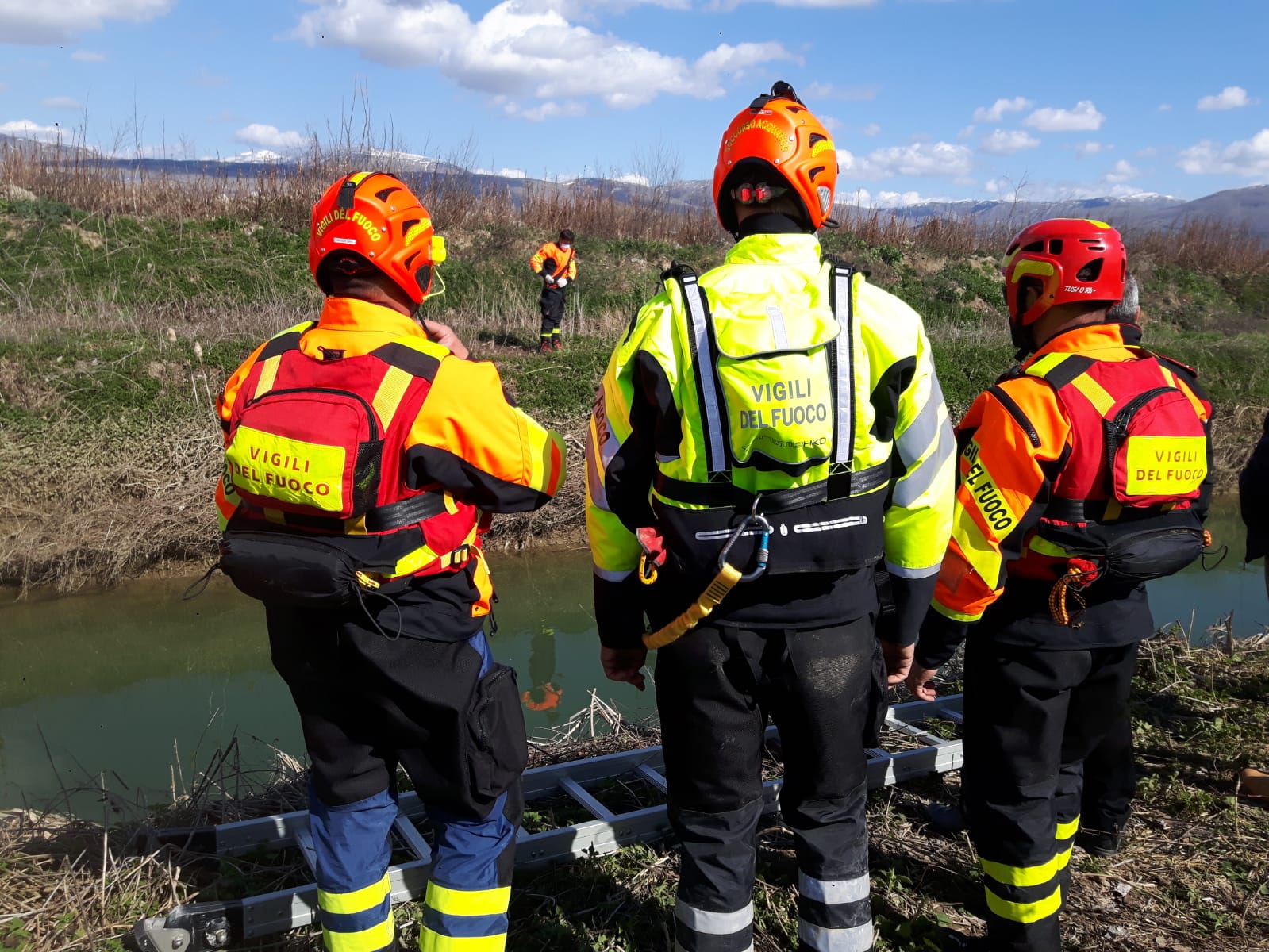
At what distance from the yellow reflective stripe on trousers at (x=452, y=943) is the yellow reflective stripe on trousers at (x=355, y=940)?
0.13 metres

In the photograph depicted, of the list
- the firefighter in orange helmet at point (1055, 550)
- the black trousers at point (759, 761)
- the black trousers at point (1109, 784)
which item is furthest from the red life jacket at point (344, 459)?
the black trousers at point (1109, 784)

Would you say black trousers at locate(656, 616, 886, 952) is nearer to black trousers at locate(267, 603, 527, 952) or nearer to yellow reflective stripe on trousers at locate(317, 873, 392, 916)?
black trousers at locate(267, 603, 527, 952)

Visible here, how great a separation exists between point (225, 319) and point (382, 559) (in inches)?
478

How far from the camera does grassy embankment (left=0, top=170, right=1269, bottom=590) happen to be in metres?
8.63

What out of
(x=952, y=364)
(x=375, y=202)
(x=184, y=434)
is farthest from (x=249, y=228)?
(x=375, y=202)

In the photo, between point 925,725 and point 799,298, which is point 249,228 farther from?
point 799,298

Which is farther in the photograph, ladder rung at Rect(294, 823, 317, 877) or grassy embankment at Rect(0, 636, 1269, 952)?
ladder rung at Rect(294, 823, 317, 877)

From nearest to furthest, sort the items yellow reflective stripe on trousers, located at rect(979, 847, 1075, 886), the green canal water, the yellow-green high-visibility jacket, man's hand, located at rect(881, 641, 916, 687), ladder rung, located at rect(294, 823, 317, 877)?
the yellow-green high-visibility jacket
man's hand, located at rect(881, 641, 916, 687)
yellow reflective stripe on trousers, located at rect(979, 847, 1075, 886)
ladder rung, located at rect(294, 823, 317, 877)
the green canal water

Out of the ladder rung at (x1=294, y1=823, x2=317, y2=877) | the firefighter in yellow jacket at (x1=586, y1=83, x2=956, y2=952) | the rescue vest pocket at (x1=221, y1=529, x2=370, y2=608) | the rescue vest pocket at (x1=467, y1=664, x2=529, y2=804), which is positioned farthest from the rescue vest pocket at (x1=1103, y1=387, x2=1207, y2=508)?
the ladder rung at (x1=294, y1=823, x2=317, y2=877)

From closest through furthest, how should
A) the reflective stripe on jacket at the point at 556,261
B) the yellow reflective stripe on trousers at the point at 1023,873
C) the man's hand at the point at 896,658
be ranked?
the man's hand at the point at 896,658
the yellow reflective stripe on trousers at the point at 1023,873
the reflective stripe on jacket at the point at 556,261

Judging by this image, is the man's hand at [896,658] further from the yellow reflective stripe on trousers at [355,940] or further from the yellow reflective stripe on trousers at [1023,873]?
the yellow reflective stripe on trousers at [355,940]

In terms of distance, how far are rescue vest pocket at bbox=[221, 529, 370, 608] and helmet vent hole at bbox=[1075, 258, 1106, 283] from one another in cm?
225

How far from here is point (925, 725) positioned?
15.5 feet

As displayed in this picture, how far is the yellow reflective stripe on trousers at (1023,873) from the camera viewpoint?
8.66 feet
